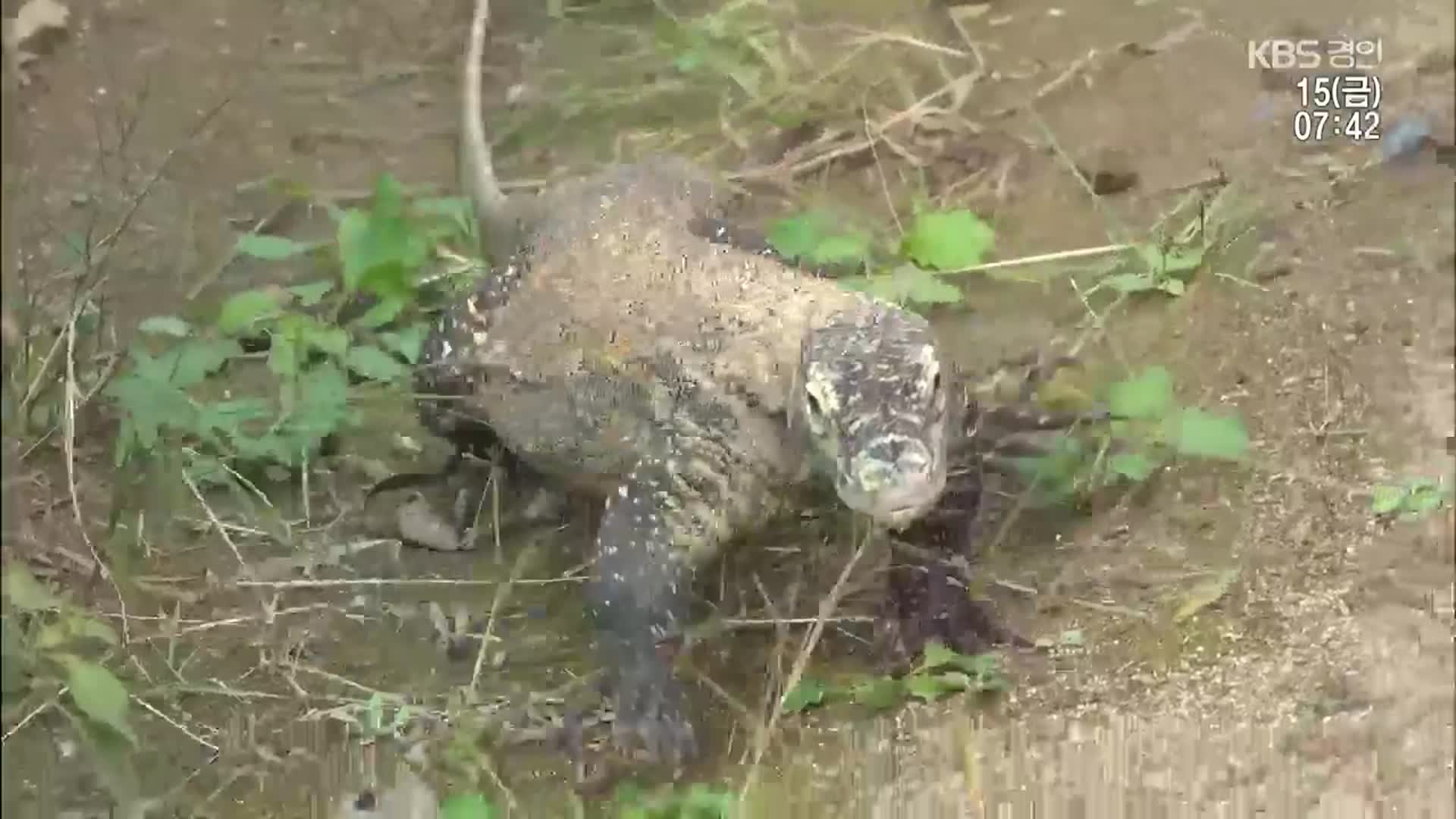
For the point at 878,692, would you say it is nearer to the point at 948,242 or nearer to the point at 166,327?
the point at 948,242

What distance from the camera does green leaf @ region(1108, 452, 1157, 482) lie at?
238 centimetres

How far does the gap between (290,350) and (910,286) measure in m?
1.04

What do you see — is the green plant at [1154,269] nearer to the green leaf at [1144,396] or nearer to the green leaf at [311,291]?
the green leaf at [1144,396]

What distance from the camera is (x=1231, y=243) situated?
8.96 ft

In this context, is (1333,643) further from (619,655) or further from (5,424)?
(5,424)

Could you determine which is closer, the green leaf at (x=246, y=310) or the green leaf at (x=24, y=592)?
the green leaf at (x=24, y=592)

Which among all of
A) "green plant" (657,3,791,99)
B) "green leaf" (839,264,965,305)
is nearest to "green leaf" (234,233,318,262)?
"green plant" (657,3,791,99)

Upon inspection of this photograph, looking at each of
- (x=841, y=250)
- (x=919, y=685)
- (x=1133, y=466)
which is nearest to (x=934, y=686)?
(x=919, y=685)

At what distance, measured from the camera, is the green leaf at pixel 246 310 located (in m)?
2.85

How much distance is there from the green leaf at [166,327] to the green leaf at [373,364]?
11.6 inches

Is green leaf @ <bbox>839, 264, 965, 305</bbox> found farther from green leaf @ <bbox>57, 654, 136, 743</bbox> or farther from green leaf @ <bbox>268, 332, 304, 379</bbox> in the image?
green leaf @ <bbox>57, 654, 136, 743</bbox>

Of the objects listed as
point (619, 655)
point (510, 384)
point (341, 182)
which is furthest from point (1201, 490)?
point (341, 182)

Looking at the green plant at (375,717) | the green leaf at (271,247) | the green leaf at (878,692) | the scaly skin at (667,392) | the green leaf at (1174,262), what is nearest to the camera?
the scaly skin at (667,392)

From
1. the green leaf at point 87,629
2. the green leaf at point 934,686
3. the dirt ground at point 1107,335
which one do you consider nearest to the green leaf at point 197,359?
the dirt ground at point 1107,335
